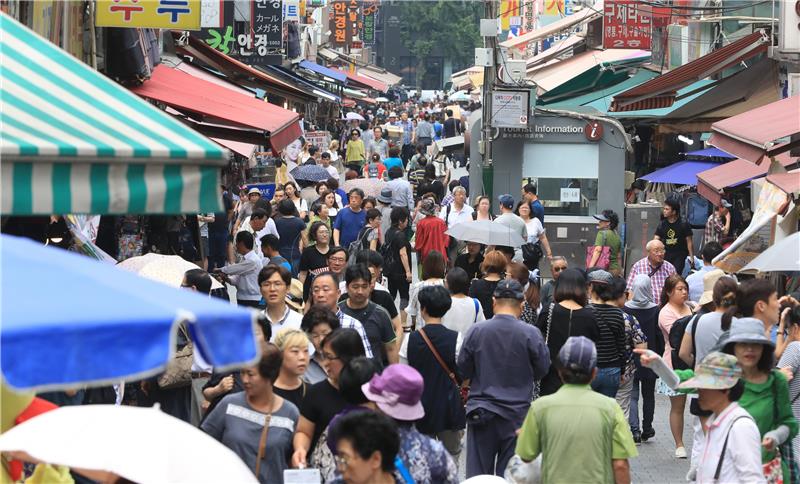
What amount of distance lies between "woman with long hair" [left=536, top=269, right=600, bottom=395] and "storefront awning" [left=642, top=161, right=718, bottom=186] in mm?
12513

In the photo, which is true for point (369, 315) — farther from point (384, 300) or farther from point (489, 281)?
point (489, 281)

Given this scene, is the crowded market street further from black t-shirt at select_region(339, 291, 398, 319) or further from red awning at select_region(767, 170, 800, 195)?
red awning at select_region(767, 170, 800, 195)

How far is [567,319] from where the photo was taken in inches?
338

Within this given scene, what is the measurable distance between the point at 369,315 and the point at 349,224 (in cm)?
733

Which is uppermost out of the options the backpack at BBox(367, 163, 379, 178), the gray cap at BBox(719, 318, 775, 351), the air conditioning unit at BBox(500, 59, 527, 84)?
the air conditioning unit at BBox(500, 59, 527, 84)

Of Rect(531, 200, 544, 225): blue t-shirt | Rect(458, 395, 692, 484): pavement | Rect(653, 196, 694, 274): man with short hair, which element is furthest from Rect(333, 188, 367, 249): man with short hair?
Rect(458, 395, 692, 484): pavement

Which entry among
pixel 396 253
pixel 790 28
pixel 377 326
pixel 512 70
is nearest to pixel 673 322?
pixel 377 326

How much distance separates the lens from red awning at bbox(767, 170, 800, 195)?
34.0ft

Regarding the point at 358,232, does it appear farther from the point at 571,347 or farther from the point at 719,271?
the point at 571,347

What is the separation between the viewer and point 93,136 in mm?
4688

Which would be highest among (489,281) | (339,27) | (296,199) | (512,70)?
(339,27)

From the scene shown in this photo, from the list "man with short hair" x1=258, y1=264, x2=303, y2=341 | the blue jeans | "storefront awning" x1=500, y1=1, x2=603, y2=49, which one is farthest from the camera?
"storefront awning" x1=500, y1=1, x2=603, y2=49

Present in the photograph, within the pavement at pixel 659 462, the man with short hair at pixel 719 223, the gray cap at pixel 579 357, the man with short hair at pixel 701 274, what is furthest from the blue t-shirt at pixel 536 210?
the gray cap at pixel 579 357

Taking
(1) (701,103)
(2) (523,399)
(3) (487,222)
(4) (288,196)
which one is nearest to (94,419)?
(2) (523,399)
